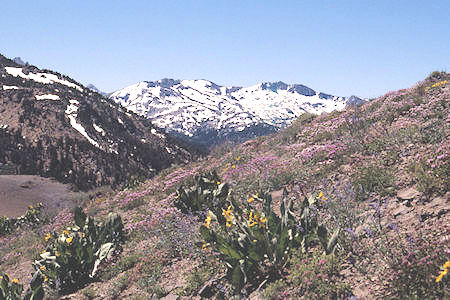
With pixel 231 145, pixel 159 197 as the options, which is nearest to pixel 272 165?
pixel 159 197

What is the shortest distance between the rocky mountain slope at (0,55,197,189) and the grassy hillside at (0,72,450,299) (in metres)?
37.6

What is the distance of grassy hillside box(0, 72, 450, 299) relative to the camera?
3.71 meters

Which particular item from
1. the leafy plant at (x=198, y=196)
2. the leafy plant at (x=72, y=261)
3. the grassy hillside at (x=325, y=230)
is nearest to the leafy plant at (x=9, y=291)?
the leafy plant at (x=72, y=261)

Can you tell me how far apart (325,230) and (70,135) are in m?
63.8

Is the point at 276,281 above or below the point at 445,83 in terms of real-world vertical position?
below

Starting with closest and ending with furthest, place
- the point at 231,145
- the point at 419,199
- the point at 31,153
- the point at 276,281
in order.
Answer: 1. the point at 276,281
2. the point at 419,199
3. the point at 231,145
4. the point at 31,153

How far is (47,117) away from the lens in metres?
62.6

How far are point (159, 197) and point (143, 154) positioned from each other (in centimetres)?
5590

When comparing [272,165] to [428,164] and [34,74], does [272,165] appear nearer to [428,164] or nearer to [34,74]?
[428,164]

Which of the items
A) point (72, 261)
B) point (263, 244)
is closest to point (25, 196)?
point (72, 261)

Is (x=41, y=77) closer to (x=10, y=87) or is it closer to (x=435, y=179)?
(x=10, y=87)

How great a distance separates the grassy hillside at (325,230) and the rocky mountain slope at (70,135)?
123 ft

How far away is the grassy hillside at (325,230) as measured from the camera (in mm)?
3715

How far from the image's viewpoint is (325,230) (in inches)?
170
